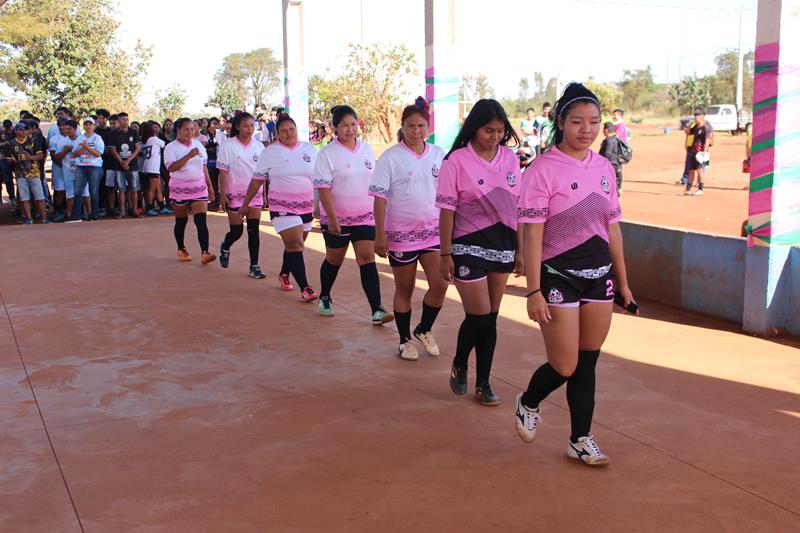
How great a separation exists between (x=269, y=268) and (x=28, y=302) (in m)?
3.12

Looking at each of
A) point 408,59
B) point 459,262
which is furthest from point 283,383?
point 408,59

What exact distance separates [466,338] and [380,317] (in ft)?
7.27

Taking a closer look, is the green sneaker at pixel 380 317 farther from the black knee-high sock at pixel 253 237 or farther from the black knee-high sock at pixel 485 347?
the black knee-high sock at pixel 253 237

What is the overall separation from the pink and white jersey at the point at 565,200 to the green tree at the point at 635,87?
7284 centimetres

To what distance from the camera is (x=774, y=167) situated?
708cm

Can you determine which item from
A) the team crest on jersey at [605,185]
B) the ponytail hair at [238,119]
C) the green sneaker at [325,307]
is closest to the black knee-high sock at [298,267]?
the green sneaker at [325,307]

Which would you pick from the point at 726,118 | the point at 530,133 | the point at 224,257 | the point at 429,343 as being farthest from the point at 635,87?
the point at 429,343

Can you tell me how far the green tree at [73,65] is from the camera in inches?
1478

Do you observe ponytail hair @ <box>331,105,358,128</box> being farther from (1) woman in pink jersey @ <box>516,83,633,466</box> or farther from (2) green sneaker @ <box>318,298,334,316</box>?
(1) woman in pink jersey @ <box>516,83,633,466</box>

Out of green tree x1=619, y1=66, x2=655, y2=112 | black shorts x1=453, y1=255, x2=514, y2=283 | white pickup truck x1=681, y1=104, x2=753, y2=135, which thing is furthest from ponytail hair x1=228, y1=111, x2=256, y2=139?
green tree x1=619, y1=66, x2=655, y2=112

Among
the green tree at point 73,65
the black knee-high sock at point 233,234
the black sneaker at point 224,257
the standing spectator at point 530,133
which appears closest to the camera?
the black knee-high sock at point 233,234

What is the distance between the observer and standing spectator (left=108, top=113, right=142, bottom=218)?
684 inches

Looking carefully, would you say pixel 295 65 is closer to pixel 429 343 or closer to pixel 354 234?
pixel 354 234

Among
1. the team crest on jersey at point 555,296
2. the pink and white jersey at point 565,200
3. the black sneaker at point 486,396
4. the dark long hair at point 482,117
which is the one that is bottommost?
the black sneaker at point 486,396
